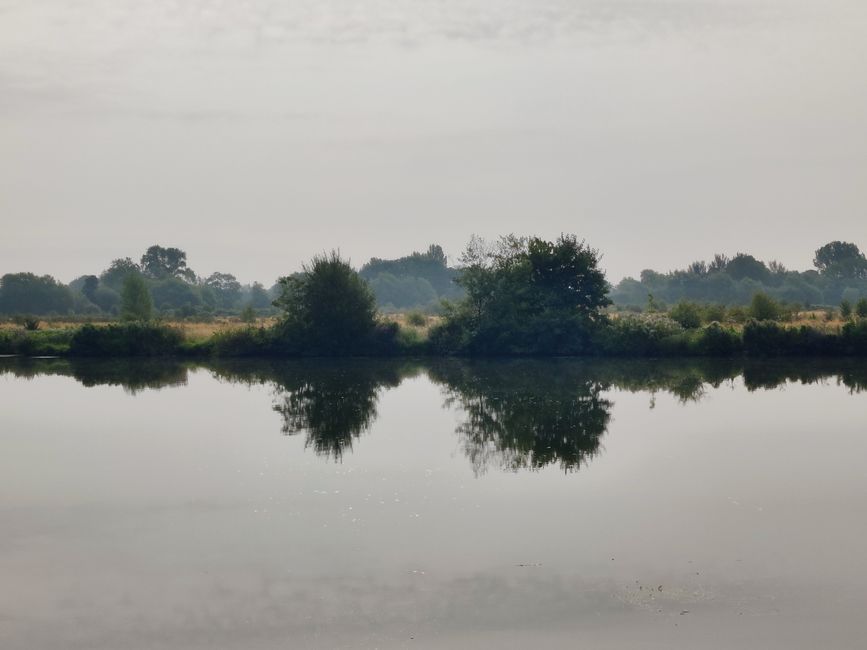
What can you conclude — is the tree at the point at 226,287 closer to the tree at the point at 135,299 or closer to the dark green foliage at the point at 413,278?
the dark green foliage at the point at 413,278

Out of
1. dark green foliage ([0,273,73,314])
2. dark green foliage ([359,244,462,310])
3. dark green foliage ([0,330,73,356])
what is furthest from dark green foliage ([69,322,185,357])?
dark green foliage ([359,244,462,310])

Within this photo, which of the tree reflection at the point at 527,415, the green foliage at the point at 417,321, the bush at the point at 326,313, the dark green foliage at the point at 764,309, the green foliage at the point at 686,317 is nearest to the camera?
the tree reflection at the point at 527,415

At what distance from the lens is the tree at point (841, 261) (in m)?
143

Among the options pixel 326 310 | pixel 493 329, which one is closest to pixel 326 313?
pixel 326 310

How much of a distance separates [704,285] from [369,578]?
387 ft

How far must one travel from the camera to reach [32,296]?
109 m

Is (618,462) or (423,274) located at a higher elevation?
(423,274)

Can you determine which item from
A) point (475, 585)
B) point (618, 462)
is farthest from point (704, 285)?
point (475, 585)

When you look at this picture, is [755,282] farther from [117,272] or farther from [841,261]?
[117,272]

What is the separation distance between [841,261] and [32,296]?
375 feet

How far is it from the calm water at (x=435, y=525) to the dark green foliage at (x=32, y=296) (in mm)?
86953

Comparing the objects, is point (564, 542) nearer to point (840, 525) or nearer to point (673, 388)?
point (840, 525)

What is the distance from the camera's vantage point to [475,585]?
10.9 m

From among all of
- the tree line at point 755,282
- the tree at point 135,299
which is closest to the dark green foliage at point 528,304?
the tree at point 135,299
